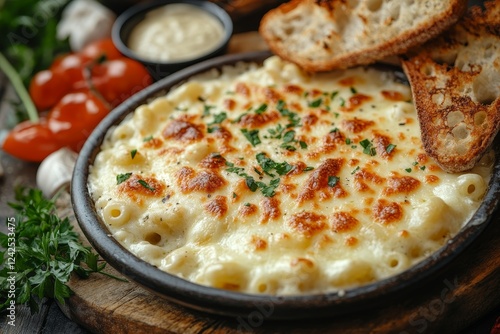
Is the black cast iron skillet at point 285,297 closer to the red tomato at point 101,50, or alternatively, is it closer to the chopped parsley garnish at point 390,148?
the chopped parsley garnish at point 390,148

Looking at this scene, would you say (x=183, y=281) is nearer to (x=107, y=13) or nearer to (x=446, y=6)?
(x=446, y=6)

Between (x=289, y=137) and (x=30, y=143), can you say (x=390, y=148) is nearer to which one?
(x=289, y=137)

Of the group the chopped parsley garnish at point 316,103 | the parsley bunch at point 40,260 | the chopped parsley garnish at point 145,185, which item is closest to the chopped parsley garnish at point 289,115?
the chopped parsley garnish at point 316,103

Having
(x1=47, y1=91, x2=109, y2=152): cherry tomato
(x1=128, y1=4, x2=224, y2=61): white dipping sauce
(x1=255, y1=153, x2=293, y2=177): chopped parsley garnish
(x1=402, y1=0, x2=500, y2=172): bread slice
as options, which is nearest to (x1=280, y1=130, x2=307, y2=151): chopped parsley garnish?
(x1=255, y1=153, x2=293, y2=177): chopped parsley garnish

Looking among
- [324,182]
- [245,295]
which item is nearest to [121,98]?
[324,182]

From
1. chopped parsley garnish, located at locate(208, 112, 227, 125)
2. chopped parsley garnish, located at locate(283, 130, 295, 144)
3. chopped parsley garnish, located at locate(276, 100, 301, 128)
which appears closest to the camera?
chopped parsley garnish, located at locate(283, 130, 295, 144)

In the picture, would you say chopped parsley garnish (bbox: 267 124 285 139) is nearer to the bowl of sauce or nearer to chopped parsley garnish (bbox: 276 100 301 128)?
chopped parsley garnish (bbox: 276 100 301 128)
